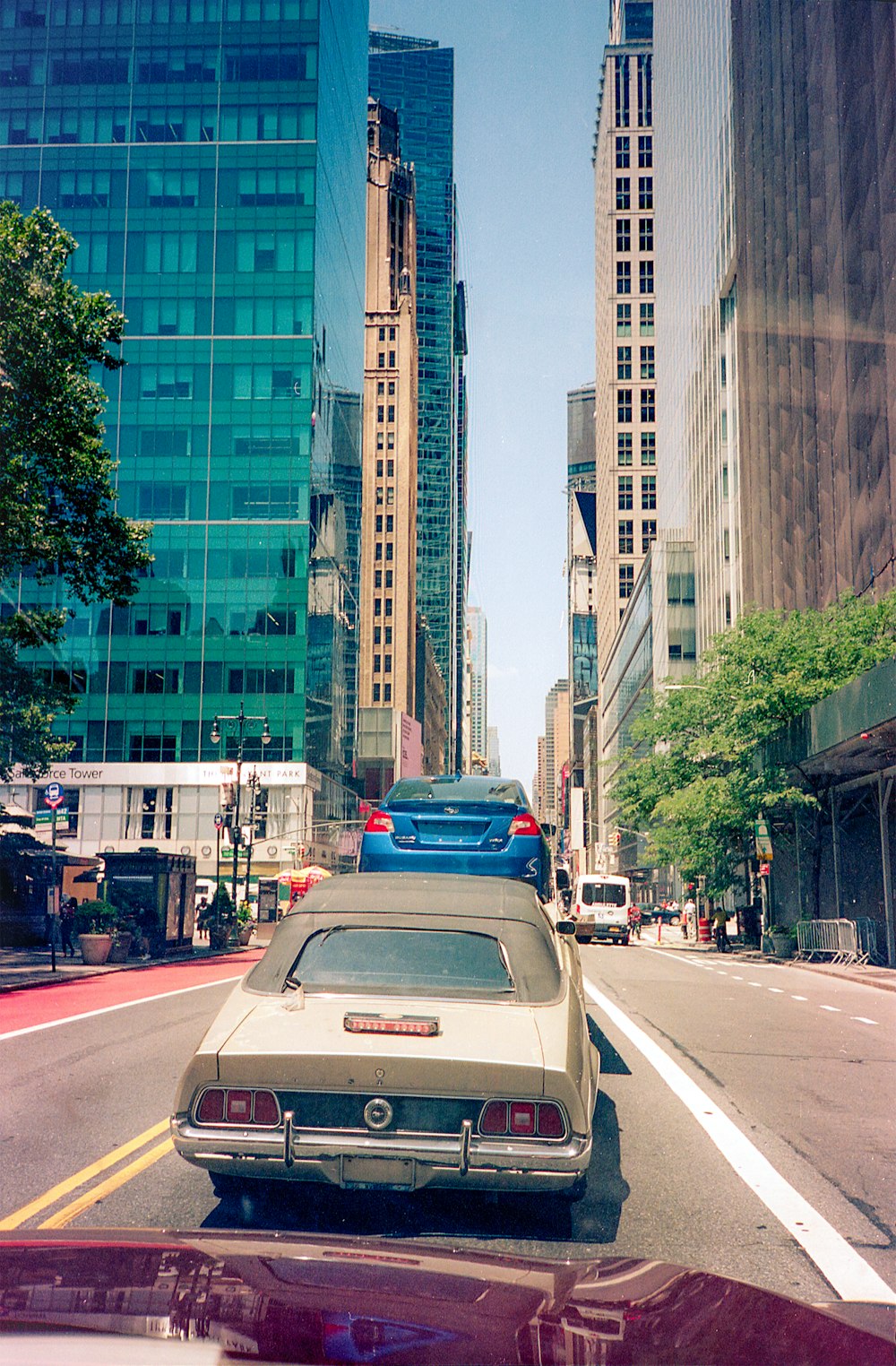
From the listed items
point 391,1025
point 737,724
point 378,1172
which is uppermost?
point 737,724

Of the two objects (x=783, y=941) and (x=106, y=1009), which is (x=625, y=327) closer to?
(x=783, y=941)

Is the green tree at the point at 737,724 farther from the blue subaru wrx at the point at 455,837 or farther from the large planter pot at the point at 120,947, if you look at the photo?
the blue subaru wrx at the point at 455,837

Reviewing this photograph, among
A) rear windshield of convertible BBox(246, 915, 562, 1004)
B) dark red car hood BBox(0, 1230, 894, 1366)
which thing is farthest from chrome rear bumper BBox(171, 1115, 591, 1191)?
dark red car hood BBox(0, 1230, 894, 1366)

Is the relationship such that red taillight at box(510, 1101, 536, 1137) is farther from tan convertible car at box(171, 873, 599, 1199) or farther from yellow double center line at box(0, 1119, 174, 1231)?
yellow double center line at box(0, 1119, 174, 1231)

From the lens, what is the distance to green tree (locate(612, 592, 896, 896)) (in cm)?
3475

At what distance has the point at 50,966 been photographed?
1043 inches

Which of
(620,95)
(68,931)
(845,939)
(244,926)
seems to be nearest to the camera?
(845,939)

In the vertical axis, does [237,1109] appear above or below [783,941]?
above

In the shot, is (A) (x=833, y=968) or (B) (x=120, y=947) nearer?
(A) (x=833, y=968)

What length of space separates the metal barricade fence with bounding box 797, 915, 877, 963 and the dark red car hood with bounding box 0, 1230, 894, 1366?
29450 millimetres

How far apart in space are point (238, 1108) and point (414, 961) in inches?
52.9

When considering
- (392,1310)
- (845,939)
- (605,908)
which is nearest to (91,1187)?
(392,1310)

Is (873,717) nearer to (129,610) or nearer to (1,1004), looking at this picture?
(1,1004)

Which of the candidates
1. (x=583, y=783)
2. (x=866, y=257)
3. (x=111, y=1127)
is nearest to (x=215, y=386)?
(x=866, y=257)
